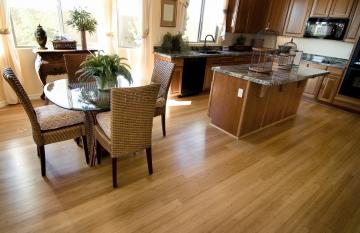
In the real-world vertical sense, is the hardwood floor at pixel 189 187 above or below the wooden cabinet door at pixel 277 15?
below

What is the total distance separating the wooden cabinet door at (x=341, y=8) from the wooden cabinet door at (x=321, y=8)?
0.08m

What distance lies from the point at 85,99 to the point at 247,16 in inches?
183

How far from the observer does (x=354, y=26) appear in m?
4.32

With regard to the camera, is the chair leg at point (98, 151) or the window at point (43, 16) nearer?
the chair leg at point (98, 151)

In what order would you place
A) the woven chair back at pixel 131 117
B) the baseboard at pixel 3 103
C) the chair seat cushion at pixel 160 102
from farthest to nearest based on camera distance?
the baseboard at pixel 3 103 → the chair seat cushion at pixel 160 102 → the woven chair back at pixel 131 117

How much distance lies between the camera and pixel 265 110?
3314 millimetres

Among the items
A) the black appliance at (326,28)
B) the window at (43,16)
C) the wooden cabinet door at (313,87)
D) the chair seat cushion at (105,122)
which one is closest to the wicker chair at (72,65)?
the chair seat cushion at (105,122)

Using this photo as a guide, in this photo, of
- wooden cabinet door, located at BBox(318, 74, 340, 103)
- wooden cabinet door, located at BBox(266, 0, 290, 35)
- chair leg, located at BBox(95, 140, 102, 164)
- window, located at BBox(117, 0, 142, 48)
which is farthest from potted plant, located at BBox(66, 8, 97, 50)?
wooden cabinet door, located at BBox(318, 74, 340, 103)

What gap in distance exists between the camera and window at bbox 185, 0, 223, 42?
4867 mm

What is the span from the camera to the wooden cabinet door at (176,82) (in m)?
4.27

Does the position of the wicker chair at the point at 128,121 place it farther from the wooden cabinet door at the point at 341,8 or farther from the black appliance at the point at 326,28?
the wooden cabinet door at the point at 341,8

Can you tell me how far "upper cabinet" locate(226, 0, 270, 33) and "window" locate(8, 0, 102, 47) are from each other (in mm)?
2998

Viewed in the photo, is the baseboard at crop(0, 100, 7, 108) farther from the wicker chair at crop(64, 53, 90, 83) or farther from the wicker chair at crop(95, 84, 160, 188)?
the wicker chair at crop(95, 84, 160, 188)

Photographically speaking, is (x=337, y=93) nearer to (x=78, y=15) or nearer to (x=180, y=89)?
(x=180, y=89)
